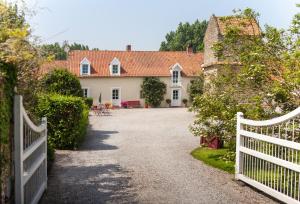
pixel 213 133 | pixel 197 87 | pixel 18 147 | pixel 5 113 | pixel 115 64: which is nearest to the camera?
pixel 5 113

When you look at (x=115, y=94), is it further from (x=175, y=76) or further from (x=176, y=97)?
(x=175, y=76)

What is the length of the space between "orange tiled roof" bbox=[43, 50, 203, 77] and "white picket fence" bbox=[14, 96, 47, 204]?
1387 inches

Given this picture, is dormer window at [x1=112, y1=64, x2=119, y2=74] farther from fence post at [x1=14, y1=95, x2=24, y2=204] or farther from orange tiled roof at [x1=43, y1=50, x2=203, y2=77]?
fence post at [x1=14, y1=95, x2=24, y2=204]

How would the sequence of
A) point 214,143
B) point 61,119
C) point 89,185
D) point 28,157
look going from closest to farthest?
point 28,157 < point 89,185 < point 61,119 < point 214,143

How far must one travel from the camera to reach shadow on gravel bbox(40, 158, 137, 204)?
8453mm

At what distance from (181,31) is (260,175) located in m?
79.1

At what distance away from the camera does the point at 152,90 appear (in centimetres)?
4375

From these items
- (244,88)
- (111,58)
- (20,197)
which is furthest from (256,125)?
(111,58)

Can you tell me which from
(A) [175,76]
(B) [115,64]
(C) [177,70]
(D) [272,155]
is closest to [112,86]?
(B) [115,64]

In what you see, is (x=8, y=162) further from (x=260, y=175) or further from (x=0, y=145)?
(x=260, y=175)

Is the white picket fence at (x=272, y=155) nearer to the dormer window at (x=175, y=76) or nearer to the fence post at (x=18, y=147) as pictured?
the fence post at (x=18, y=147)

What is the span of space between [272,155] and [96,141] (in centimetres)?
1073

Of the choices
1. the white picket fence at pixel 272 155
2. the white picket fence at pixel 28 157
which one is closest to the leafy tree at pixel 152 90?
the white picket fence at pixel 272 155

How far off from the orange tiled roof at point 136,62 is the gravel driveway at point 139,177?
27569mm
